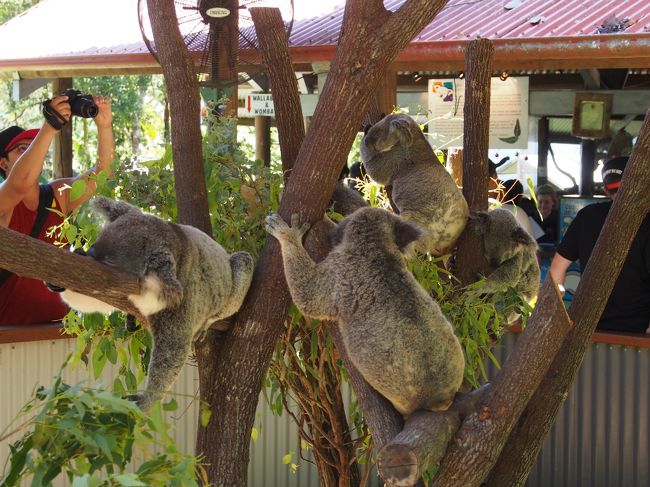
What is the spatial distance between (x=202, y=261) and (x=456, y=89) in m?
4.08

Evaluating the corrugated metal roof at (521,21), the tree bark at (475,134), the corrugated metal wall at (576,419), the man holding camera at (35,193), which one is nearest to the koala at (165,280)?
the man holding camera at (35,193)

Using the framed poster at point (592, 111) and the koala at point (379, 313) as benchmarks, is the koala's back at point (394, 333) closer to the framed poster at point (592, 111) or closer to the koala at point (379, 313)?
the koala at point (379, 313)

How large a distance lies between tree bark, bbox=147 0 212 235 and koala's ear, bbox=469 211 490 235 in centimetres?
99

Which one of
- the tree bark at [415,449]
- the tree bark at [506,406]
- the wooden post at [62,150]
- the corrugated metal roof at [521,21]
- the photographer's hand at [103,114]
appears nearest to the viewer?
the tree bark at [415,449]

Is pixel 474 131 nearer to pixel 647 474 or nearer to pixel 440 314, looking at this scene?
pixel 440 314

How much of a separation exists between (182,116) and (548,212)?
187 inches

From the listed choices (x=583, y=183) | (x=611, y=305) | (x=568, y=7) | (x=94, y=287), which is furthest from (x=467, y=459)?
(x=583, y=183)

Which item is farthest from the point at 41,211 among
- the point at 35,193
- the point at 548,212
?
the point at 548,212

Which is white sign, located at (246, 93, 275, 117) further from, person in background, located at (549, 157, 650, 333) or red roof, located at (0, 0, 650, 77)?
person in background, located at (549, 157, 650, 333)

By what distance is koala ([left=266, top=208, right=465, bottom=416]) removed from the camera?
2.35 meters

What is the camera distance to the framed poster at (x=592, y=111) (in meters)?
6.62

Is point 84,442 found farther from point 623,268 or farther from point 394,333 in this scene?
point 623,268

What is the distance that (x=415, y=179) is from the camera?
321 centimetres

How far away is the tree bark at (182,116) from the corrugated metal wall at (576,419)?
1.51 meters
